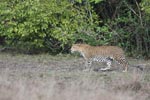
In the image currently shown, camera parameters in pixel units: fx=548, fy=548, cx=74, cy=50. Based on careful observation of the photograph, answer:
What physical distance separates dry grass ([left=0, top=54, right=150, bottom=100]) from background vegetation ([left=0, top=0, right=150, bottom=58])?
1.02 meters

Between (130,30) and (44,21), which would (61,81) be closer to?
(44,21)

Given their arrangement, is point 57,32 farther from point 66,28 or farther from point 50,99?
point 50,99

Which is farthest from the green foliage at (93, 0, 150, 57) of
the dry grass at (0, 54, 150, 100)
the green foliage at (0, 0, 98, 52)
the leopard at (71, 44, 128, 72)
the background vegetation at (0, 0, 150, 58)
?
the leopard at (71, 44, 128, 72)

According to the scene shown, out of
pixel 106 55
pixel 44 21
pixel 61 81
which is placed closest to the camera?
pixel 61 81

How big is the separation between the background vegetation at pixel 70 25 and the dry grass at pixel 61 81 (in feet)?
3.35

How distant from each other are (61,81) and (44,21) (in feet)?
24.8

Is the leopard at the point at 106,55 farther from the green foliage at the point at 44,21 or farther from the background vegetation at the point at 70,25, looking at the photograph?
the green foliage at the point at 44,21

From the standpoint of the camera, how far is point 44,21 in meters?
20.7

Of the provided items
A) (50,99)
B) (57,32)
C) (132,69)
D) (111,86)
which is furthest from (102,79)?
(57,32)

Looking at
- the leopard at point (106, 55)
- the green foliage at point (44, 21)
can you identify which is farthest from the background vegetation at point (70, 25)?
the leopard at point (106, 55)

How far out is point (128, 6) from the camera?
20.9 meters

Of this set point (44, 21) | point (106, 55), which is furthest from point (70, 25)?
point (106, 55)

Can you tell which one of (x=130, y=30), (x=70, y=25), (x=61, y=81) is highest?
(x=70, y=25)

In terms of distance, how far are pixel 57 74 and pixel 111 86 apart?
100 inches
